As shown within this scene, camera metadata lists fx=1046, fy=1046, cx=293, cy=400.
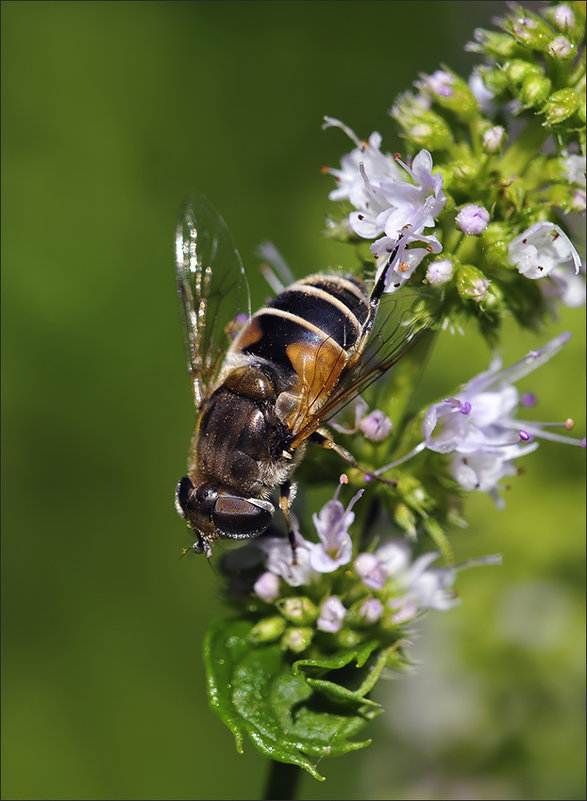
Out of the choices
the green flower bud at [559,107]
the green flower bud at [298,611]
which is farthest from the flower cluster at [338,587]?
the green flower bud at [559,107]

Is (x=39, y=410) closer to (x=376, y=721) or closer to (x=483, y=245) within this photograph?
(x=376, y=721)

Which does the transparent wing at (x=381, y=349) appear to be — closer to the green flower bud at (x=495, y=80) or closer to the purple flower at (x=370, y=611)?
the purple flower at (x=370, y=611)

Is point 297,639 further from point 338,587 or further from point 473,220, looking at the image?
point 473,220

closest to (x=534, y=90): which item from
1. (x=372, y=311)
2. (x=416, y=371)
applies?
(x=372, y=311)

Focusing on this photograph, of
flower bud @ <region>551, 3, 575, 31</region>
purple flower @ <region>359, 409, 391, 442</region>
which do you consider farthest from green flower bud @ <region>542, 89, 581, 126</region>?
purple flower @ <region>359, 409, 391, 442</region>

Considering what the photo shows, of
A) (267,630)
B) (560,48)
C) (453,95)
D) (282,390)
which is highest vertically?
(560,48)

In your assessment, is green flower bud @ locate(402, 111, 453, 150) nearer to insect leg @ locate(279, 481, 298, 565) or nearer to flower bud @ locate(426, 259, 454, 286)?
flower bud @ locate(426, 259, 454, 286)
